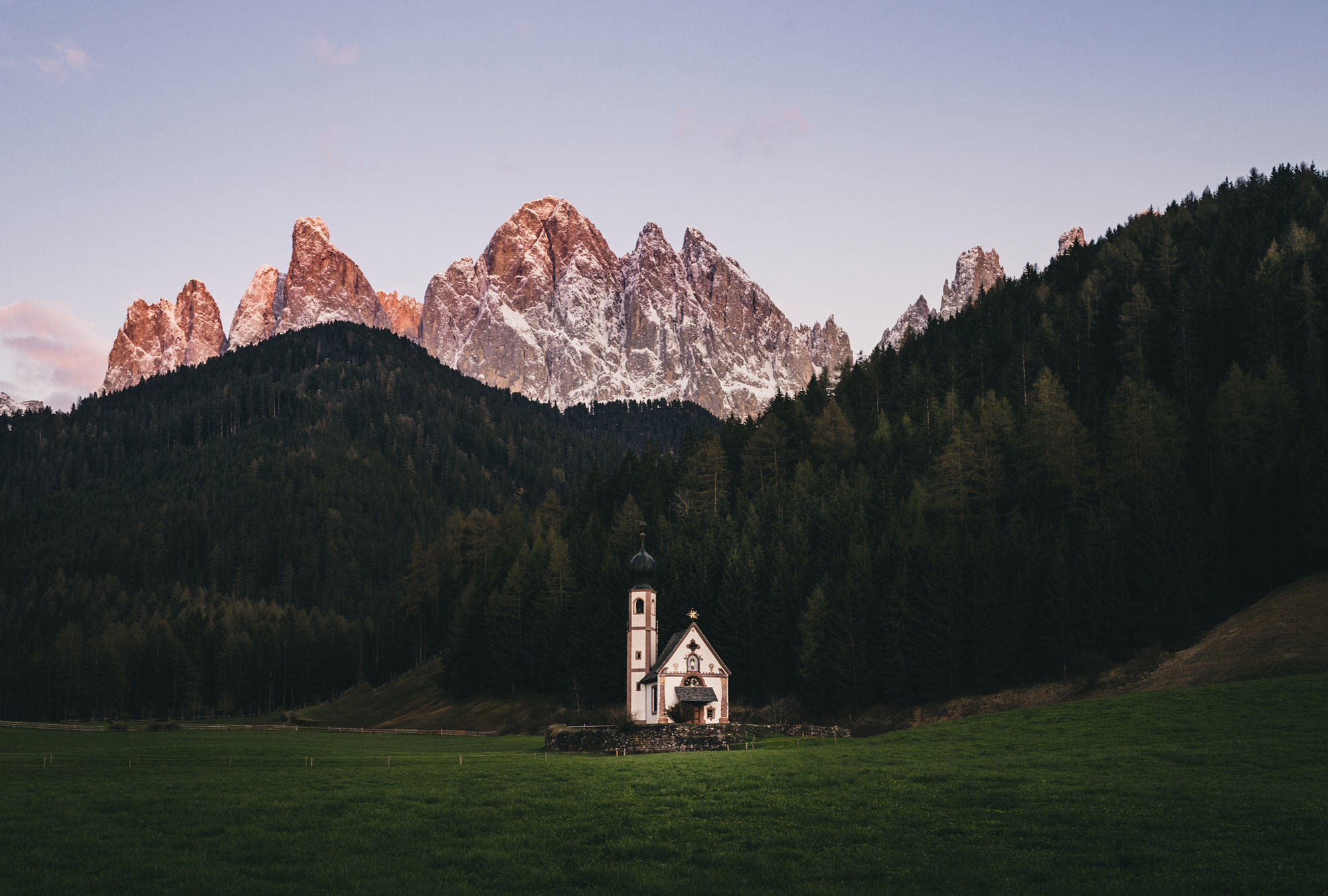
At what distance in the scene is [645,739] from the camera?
55.1 metres

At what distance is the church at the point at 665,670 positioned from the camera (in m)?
73.1

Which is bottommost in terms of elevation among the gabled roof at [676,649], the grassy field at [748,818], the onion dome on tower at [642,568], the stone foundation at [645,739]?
the stone foundation at [645,739]

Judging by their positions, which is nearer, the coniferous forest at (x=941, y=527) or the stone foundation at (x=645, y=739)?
the stone foundation at (x=645, y=739)

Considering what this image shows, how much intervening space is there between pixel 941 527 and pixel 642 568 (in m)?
23.8

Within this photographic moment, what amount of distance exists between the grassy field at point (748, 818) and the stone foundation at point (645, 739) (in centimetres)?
899

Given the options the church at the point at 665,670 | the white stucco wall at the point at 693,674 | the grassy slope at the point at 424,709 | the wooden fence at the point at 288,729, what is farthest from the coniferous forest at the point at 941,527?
the wooden fence at the point at 288,729

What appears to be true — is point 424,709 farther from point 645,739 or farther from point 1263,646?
point 1263,646

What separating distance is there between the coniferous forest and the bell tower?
780 cm

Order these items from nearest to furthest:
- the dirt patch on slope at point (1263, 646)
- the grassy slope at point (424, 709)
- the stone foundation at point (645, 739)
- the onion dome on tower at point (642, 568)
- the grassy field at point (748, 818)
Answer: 1. the grassy field at point (748, 818)
2. the dirt patch on slope at point (1263, 646)
3. the stone foundation at point (645, 739)
4. the onion dome on tower at point (642, 568)
5. the grassy slope at point (424, 709)

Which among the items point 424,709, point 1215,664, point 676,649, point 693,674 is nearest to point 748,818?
point 1215,664

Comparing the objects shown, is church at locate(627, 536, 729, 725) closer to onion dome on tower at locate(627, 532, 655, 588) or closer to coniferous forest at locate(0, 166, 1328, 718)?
onion dome on tower at locate(627, 532, 655, 588)

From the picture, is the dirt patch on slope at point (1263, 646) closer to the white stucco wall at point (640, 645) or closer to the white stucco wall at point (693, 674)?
the white stucco wall at point (693, 674)

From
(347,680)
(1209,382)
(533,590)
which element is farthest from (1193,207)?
(347,680)

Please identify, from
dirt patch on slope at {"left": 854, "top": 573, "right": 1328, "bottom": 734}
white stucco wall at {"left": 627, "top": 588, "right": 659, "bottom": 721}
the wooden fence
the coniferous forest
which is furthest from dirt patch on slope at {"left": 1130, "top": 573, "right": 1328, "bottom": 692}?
the wooden fence
